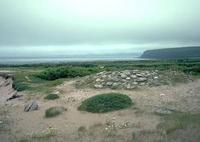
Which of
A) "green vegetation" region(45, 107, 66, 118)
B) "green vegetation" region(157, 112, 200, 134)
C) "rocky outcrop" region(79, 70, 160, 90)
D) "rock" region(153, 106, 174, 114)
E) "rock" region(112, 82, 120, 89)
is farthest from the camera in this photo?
"rocky outcrop" region(79, 70, 160, 90)

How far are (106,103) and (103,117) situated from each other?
1.80m

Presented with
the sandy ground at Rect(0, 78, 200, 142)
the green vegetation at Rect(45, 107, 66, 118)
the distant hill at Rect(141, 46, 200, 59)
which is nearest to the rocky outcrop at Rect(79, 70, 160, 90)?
the sandy ground at Rect(0, 78, 200, 142)

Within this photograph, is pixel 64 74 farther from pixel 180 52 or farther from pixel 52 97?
pixel 180 52

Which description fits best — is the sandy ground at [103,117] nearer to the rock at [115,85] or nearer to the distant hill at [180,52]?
the rock at [115,85]

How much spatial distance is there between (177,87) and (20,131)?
11913 millimetres

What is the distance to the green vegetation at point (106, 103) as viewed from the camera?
15.7 metres

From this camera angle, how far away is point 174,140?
9.17m

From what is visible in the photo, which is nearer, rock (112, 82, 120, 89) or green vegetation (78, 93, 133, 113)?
green vegetation (78, 93, 133, 113)

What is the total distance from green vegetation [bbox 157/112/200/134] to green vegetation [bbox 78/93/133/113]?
10.2 feet

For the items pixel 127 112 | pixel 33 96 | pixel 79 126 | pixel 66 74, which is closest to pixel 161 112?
pixel 127 112

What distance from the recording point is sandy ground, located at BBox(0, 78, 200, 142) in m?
11.3

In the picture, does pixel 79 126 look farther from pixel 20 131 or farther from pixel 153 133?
pixel 153 133

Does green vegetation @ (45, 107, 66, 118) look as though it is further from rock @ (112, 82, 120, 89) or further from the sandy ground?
rock @ (112, 82, 120, 89)

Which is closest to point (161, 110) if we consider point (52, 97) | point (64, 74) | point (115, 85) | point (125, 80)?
point (115, 85)
